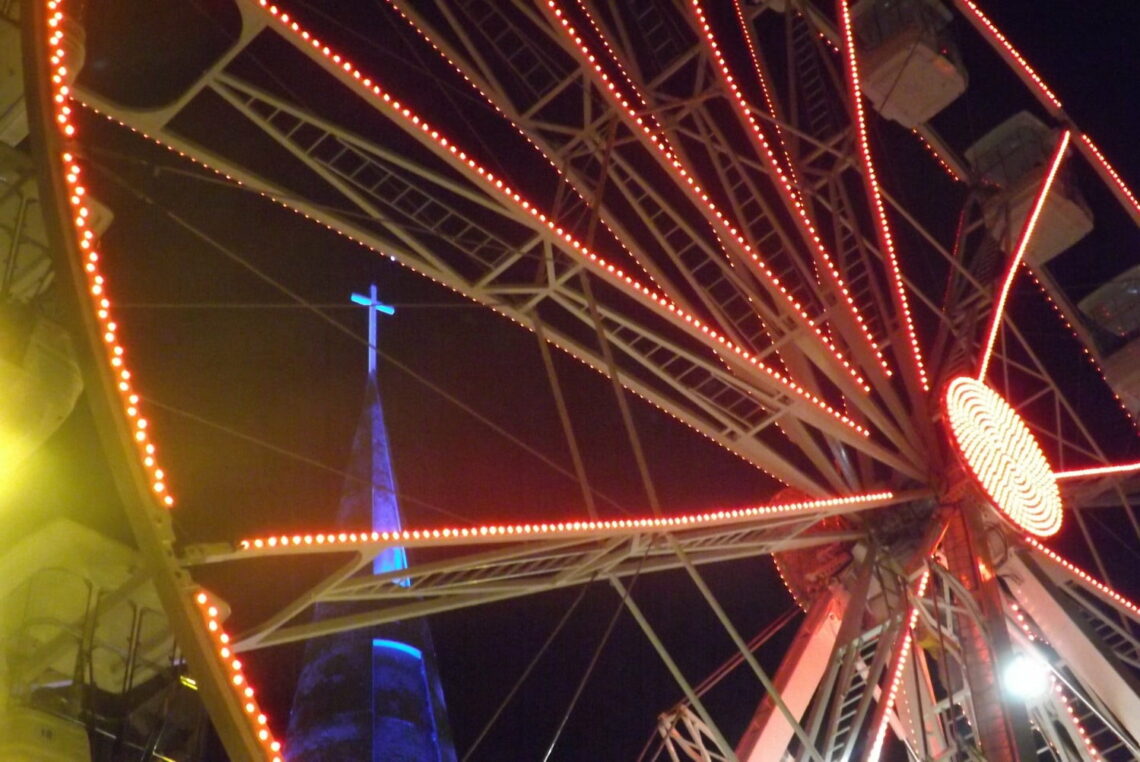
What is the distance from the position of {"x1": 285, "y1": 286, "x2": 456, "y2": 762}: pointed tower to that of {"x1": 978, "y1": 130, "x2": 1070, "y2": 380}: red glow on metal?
40.5ft

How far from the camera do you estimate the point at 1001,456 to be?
16.6 m

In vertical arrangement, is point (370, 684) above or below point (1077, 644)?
above

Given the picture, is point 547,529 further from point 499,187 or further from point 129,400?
point 129,400

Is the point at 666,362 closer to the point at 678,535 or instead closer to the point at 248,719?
the point at 678,535

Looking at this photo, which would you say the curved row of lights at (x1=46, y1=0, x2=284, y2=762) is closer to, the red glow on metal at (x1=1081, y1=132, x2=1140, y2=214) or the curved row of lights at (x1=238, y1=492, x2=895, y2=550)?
the curved row of lights at (x1=238, y1=492, x2=895, y2=550)

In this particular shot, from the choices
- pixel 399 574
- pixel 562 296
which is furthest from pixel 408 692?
pixel 399 574

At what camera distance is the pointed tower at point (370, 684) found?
94.9 feet

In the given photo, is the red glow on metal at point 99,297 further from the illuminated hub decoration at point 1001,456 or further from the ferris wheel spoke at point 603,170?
the illuminated hub decoration at point 1001,456

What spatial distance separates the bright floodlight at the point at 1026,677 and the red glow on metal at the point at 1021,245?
3.20 metres

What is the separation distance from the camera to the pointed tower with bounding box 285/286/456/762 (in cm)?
2892

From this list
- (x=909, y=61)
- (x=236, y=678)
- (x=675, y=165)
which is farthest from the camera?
(x=909, y=61)

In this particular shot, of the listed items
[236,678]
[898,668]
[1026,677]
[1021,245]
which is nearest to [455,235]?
[898,668]

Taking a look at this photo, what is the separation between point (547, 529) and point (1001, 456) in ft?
23.5

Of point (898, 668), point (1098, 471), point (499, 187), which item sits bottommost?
point (898, 668)
